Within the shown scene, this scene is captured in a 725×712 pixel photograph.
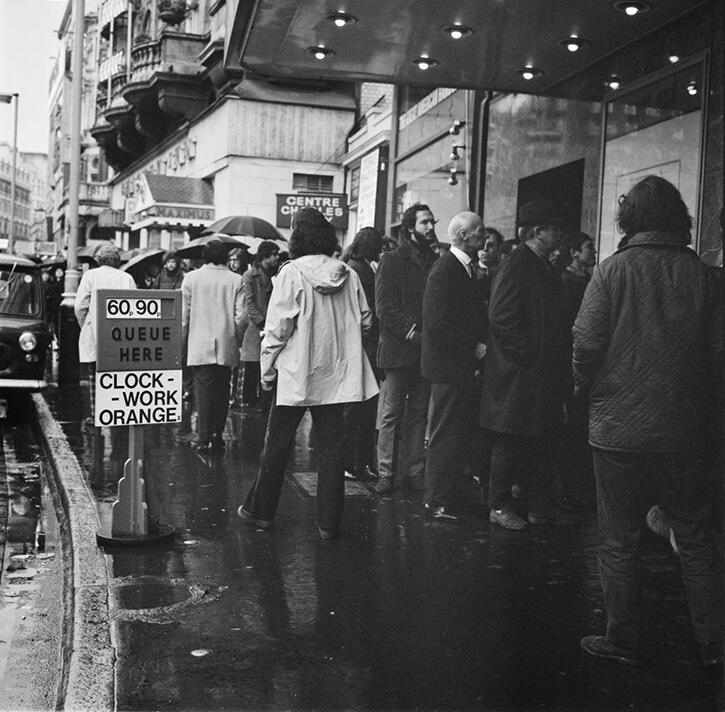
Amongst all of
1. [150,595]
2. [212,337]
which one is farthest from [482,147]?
[150,595]

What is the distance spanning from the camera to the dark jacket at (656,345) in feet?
14.2

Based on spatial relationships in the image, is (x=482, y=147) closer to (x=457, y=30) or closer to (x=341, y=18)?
(x=457, y=30)

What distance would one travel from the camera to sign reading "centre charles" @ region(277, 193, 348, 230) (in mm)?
26703

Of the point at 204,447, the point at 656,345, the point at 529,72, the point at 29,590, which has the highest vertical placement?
the point at 529,72

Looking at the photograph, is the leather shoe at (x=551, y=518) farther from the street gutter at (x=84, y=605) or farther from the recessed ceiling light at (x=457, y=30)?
the recessed ceiling light at (x=457, y=30)

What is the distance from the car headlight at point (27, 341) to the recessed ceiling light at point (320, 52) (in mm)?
5184

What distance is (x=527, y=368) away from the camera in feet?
22.3

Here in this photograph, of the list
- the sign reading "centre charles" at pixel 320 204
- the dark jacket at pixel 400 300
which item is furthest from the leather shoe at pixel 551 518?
the sign reading "centre charles" at pixel 320 204

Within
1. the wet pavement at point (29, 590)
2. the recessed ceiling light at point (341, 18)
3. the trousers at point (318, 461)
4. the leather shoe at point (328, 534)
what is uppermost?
the recessed ceiling light at point (341, 18)

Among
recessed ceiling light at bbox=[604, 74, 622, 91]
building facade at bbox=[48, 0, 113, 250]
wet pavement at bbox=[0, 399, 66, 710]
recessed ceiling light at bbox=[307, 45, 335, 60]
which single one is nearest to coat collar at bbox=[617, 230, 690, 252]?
wet pavement at bbox=[0, 399, 66, 710]

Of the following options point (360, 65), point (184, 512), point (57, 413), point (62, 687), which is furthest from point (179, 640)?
point (57, 413)

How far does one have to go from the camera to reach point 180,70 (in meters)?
35.2

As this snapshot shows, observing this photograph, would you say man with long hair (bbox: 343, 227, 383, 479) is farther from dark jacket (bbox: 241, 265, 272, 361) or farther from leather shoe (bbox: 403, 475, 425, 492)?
dark jacket (bbox: 241, 265, 272, 361)

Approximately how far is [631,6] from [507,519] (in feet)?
13.4
